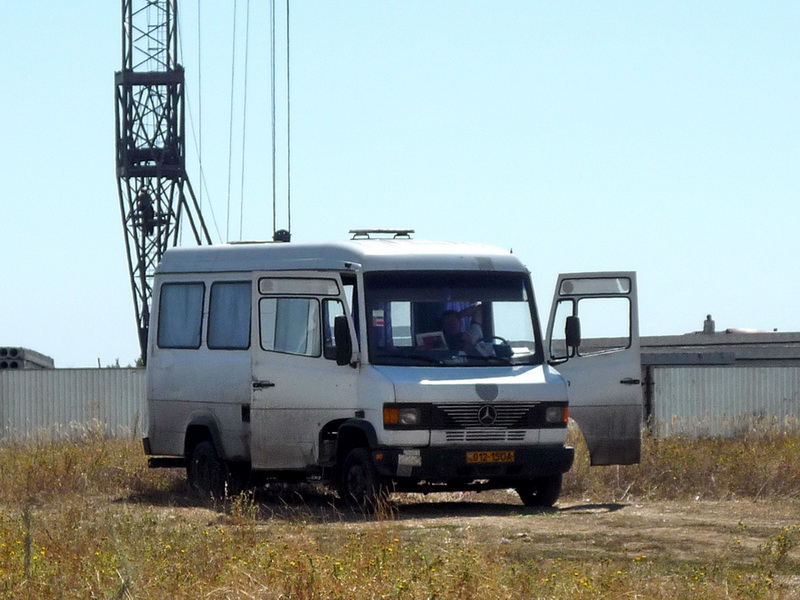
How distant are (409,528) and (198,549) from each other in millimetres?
2909

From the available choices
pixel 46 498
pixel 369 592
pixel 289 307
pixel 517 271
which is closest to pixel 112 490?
pixel 46 498

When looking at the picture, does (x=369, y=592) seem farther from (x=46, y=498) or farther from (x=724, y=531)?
(x=46, y=498)

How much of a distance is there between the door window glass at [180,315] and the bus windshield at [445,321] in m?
2.84

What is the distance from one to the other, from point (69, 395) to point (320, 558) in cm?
3290

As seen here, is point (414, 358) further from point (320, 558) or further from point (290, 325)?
point (320, 558)

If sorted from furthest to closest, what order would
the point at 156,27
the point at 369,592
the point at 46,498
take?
the point at 156,27 < the point at 46,498 < the point at 369,592

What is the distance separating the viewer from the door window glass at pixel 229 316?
53.6 feet

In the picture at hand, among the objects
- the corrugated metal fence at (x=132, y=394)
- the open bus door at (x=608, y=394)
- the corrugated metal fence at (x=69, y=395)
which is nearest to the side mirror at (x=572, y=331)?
the open bus door at (x=608, y=394)

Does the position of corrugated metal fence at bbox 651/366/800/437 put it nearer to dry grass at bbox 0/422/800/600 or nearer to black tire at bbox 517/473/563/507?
black tire at bbox 517/473/563/507

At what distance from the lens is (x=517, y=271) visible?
51.8 ft

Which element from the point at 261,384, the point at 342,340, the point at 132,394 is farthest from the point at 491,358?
the point at 132,394

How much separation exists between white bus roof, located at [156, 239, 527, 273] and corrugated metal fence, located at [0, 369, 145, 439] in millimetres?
24423

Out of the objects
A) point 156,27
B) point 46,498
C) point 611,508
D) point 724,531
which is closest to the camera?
point 724,531

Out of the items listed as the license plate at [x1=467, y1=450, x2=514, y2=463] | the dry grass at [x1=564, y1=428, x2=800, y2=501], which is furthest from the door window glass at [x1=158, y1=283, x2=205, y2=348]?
the dry grass at [x1=564, y1=428, x2=800, y2=501]
